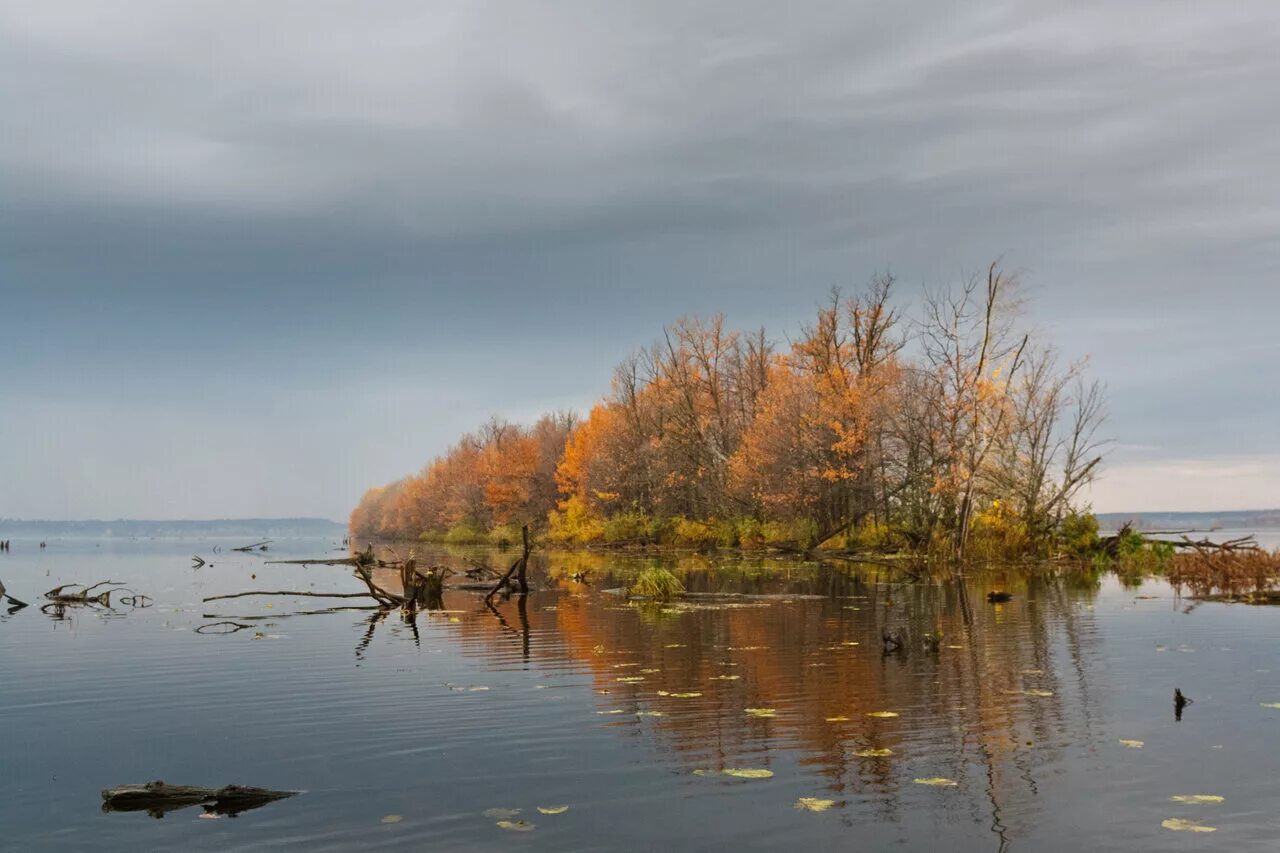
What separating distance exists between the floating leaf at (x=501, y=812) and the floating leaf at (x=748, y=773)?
233 cm

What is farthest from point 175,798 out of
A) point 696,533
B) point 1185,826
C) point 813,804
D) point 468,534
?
point 468,534

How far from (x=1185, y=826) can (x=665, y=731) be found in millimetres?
5970

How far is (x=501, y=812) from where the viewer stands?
388 inches

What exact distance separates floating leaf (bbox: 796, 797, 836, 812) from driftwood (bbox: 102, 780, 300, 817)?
207 inches

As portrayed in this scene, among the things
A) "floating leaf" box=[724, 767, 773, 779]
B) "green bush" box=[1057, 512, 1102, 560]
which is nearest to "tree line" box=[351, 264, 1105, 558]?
"green bush" box=[1057, 512, 1102, 560]

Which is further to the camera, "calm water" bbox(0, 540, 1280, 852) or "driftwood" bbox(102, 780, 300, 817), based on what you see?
"driftwood" bbox(102, 780, 300, 817)

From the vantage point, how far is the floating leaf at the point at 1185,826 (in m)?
8.98

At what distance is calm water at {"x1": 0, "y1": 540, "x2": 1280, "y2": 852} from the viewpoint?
9375mm

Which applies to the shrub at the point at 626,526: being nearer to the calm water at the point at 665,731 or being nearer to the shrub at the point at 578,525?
the shrub at the point at 578,525

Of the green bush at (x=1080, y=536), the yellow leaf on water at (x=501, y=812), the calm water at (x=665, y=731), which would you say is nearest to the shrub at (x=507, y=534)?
the green bush at (x=1080, y=536)

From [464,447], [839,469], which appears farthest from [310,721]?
[464,447]

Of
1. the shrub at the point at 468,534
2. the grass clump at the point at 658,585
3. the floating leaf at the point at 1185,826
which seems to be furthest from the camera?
the shrub at the point at 468,534

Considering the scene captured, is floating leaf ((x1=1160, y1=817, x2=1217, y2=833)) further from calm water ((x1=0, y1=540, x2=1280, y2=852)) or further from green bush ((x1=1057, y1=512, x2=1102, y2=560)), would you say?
green bush ((x1=1057, y1=512, x2=1102, y2=560))

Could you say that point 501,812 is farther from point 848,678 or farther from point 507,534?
point 507,534
